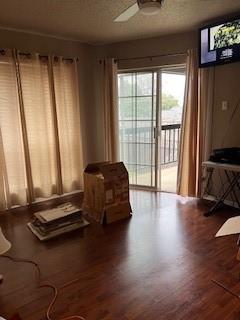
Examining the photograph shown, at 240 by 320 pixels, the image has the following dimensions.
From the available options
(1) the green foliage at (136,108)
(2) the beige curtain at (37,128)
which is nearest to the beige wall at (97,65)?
(2) the beige curtain at (37,128)

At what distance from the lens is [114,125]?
4266mm

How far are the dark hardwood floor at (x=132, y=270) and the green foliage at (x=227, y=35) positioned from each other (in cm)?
208

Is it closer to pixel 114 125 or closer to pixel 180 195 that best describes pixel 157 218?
pixel 180 195

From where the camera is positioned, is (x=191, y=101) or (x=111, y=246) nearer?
(x=111, y=246)

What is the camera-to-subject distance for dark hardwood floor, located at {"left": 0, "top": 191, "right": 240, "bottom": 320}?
1814 mm

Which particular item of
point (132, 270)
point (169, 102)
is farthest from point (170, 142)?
point (132, 270)

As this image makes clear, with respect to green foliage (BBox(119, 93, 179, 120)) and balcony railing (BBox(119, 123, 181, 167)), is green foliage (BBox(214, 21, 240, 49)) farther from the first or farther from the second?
balcony railing (BBox(119, 123, 181, 167))

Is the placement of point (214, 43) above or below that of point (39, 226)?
above

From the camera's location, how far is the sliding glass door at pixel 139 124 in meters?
4.08

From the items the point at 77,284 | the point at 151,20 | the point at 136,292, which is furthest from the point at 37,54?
the point at 136,292

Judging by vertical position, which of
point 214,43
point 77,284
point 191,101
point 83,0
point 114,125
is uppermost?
point 83,0

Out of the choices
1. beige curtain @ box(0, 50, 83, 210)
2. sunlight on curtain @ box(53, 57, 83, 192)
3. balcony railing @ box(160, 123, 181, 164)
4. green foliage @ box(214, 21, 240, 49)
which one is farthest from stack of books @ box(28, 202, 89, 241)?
balcony railing @ box(160, 123, 181, 164)

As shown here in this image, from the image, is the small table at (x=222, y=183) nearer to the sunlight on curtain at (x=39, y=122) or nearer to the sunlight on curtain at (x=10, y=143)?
the sunlight on curtain at (x=39, y=122)

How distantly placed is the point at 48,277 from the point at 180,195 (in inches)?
94.5
